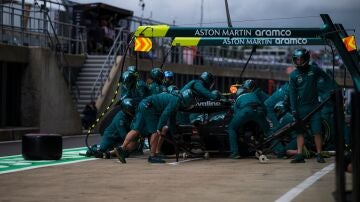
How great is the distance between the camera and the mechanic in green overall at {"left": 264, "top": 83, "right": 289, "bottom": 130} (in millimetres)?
13443

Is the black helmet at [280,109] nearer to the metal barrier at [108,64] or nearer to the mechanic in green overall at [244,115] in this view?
the mechanic in green overall at [244,115]

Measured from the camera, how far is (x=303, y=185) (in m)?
8.70

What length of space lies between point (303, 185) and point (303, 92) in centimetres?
349

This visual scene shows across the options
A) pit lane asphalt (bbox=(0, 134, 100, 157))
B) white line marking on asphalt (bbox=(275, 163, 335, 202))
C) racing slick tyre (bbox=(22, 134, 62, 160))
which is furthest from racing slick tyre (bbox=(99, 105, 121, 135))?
white line marking on asphalt (bbox=(275, 163, 335, 202))

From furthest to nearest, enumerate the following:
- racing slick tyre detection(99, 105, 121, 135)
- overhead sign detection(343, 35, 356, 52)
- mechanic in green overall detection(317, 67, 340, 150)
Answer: racing slick tyre detection(99, 105, 121, 135) < mechanic in green overall detection(317, 67, 340, 150) < overhead sign detection(343, 35, 356, 52)

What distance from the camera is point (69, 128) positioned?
2381 centimetres

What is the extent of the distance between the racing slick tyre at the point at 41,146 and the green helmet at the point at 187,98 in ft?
8.89

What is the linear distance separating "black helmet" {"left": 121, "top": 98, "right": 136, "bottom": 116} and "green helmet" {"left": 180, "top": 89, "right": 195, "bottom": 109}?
44.5 inches

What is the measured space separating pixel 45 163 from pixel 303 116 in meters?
5.13

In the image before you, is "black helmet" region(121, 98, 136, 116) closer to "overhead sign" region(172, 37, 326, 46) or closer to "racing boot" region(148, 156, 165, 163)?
"racing boot" region(148, 156, 165, 163)

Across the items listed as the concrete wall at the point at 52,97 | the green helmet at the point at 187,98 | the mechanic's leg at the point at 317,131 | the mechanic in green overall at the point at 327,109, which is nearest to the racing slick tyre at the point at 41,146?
the green helmet at the point at 187,98

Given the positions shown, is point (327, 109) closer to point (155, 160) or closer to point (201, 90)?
point (201, 90)

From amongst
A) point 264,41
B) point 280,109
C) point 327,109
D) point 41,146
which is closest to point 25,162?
point 41,146

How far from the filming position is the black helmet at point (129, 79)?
13547mm
